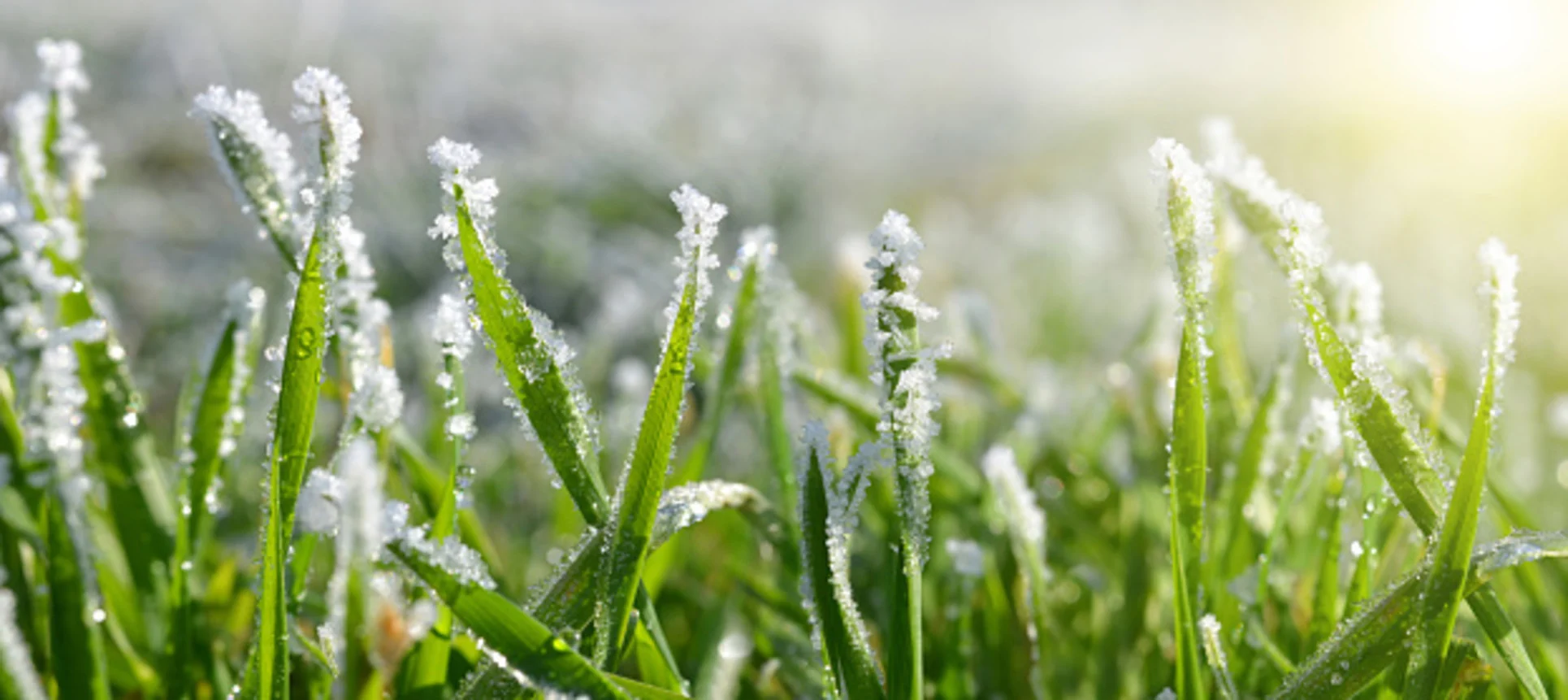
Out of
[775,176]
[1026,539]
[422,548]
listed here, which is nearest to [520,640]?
[422,548]

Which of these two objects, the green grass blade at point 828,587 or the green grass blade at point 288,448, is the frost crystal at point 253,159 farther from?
the green grass blade at point 828,587

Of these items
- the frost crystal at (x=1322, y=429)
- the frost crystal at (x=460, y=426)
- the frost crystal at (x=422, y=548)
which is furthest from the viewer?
the frost crystal at (x=1322, y=429)

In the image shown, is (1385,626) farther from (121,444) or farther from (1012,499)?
(121,444)

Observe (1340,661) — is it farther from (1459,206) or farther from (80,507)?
(1459,206)

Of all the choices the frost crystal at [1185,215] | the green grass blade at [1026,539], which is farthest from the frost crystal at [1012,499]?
the frost crystal at [1185,215]

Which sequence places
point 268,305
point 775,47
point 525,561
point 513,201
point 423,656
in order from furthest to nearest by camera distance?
point 775,47, point 513,201, point 268,305, point 525,561, point 423,656

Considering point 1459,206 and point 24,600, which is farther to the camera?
point 1459,206

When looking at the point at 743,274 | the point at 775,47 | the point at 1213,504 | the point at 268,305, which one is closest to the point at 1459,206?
the point at 1213,504
